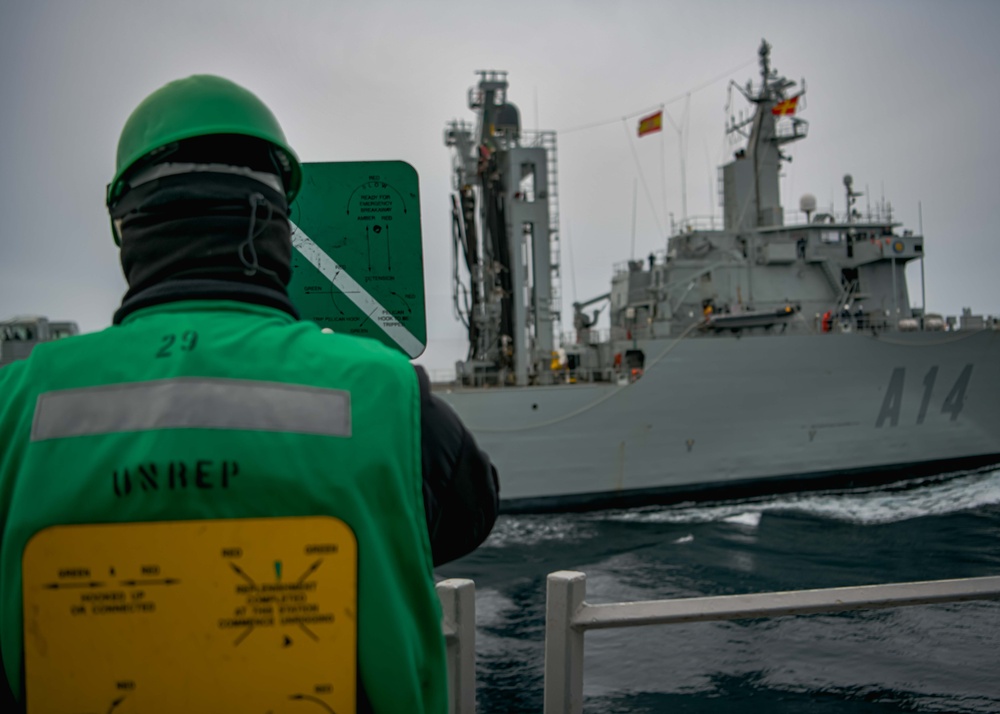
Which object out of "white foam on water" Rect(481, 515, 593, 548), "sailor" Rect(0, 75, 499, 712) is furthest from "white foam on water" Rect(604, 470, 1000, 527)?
"sailor" Rect(0, 75, 499, 712)

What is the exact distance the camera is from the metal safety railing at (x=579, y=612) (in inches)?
77.8

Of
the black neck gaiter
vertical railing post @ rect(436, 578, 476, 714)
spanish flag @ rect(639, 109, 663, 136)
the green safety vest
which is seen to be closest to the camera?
the green safety vest

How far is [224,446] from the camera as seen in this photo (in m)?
0.88

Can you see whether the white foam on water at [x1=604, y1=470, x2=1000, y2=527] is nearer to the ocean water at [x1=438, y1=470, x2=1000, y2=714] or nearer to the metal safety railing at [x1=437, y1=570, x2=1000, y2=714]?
the ocean water at [x1=438, y1=470, x2=1000, y2=714]

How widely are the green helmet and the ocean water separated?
2.39m

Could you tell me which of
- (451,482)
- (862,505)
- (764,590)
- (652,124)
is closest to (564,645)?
(451,482)

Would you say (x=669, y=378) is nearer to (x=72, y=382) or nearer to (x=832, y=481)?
(x=832, y=481)

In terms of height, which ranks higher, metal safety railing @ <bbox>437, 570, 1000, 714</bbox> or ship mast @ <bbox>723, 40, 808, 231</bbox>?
ship mast @ <bbox>723, 40, 808, 231</bbox>

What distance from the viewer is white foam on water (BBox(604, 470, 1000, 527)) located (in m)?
12.1

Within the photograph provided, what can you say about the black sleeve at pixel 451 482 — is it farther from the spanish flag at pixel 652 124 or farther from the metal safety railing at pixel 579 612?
the spanish flag at pixel 652 124

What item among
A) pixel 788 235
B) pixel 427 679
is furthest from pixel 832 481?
pixel 427 679

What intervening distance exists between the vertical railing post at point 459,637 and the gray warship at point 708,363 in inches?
395

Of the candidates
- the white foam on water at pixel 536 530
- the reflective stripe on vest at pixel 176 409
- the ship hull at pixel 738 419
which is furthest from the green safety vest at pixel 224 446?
the ship hull at pixel 738 419

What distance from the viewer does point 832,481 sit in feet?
45.5
